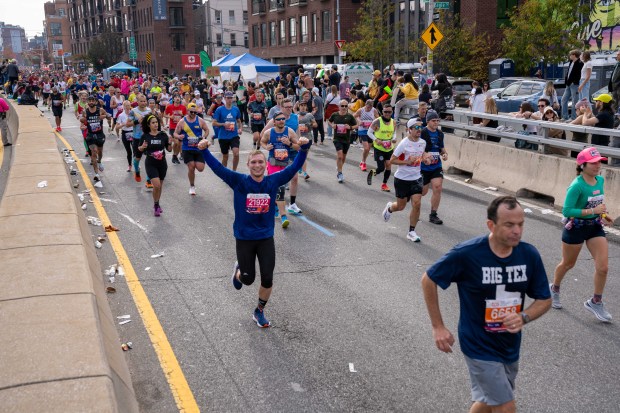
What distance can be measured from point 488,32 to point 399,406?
37657 millimetres

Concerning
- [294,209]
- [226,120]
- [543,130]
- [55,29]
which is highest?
[55,29]

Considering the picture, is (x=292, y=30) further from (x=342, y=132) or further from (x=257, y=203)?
Answer: (x=257, y=203)

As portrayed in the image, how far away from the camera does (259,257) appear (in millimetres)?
6750

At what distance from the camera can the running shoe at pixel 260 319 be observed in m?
6.74

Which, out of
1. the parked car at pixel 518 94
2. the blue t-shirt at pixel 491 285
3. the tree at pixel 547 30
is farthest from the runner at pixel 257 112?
the tree at pixel 547 30

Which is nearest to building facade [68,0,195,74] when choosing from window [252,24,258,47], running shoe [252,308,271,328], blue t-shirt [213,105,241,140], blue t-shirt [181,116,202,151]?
window [252,24,258,47]

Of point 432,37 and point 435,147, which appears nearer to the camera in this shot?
point 435,147

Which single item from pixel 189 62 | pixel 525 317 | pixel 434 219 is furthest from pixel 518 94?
pixel 189 62

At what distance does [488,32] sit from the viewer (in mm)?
39125

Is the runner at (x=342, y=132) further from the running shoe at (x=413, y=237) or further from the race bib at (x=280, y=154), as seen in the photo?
the running shoe at (x=413, y=237)

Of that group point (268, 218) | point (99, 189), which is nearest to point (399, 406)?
point (268, 218)

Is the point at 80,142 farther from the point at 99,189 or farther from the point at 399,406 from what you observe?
the point at 399,406

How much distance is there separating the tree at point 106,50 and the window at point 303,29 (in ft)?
138

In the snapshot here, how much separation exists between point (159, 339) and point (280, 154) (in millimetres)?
5716
